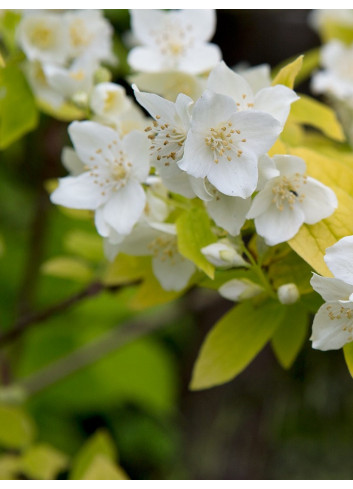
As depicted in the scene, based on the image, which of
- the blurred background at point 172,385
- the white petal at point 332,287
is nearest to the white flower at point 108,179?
the white petal at point 332,287

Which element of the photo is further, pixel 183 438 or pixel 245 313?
pixel 183 438

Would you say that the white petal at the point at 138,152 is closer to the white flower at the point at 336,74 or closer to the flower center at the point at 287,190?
the flower center at the point at 287,190

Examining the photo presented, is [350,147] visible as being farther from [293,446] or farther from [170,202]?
[293,446]

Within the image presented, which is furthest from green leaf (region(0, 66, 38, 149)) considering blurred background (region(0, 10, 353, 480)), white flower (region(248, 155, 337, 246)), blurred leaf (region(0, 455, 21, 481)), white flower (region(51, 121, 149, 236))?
blurred background (region(0, 10, 353, 480))

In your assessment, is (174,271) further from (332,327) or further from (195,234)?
(332,327)

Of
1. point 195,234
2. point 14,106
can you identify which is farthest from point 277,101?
point 14,106
